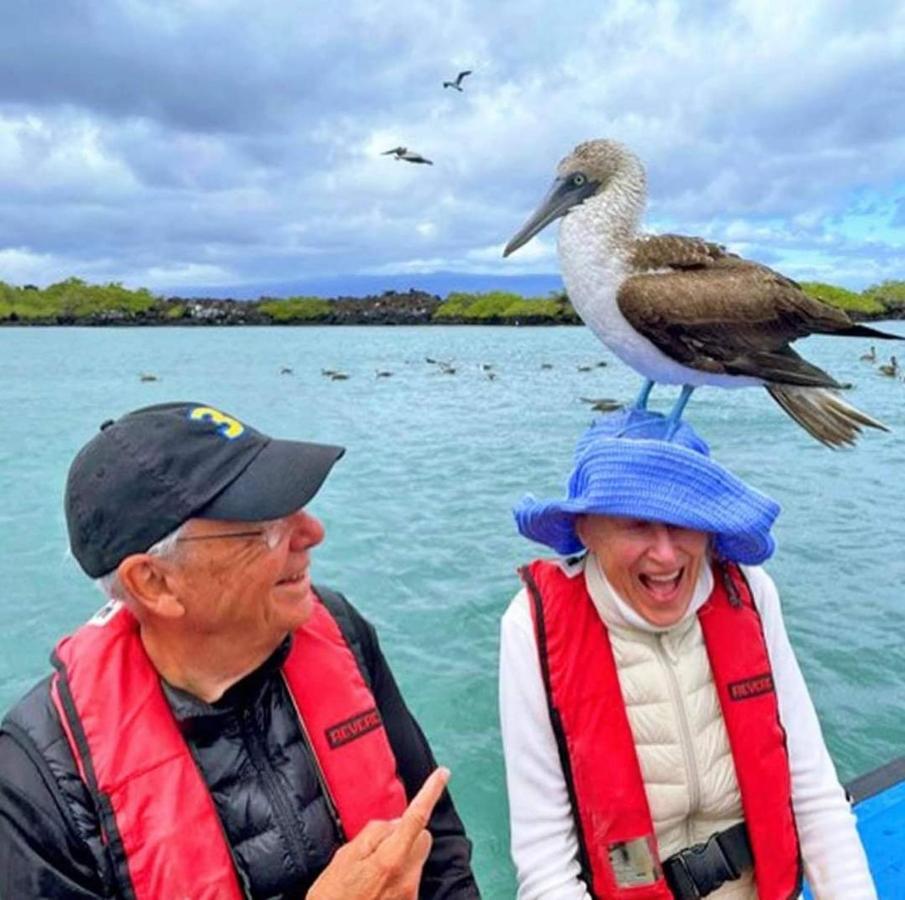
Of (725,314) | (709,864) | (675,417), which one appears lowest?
(709,864)

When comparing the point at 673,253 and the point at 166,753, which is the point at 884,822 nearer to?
the point at 673,253

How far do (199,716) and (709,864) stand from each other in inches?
45.5

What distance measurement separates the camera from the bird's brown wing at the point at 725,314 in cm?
267

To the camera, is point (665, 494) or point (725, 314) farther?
point (725, 314)

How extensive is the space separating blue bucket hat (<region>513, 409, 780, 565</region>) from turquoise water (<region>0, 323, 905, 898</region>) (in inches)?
43.5

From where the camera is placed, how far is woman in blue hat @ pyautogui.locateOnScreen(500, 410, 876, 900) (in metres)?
2.02

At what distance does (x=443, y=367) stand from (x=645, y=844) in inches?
1406

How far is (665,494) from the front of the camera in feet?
6.34

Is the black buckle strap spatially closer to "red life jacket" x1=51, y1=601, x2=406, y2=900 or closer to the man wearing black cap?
the man wearing black cap

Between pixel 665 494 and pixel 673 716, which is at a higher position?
pixel 665 494

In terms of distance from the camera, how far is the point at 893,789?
3.44 metres

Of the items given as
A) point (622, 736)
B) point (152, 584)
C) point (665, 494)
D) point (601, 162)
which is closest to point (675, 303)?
point (601, 162)

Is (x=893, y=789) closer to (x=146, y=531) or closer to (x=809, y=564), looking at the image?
(x=146, y=531)

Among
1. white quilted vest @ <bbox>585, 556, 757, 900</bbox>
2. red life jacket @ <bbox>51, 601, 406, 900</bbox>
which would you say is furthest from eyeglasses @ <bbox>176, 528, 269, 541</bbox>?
white quilted vest @ <bbox>585, 556, 757, 900</bbox>
